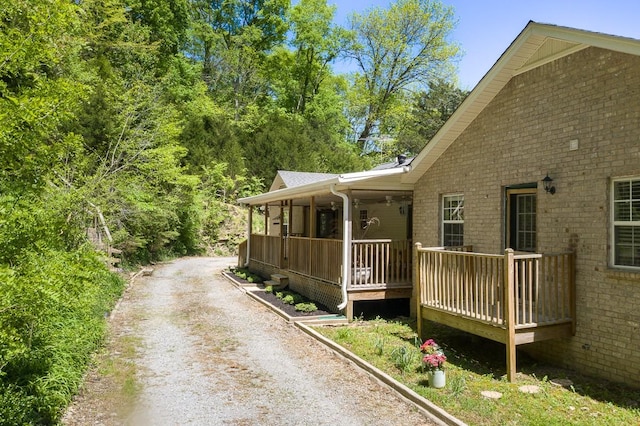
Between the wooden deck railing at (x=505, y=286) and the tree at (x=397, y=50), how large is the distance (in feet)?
113

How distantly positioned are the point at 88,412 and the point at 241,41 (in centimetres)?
4036

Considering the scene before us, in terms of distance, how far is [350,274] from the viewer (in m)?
10.7

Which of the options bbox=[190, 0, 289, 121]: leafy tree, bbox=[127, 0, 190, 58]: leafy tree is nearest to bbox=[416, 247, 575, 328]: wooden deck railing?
bbox=[127, 0, 190, 58]: leafy tree

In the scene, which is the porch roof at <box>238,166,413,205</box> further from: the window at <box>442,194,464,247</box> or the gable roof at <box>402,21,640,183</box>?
the window at <box>442,194,464,247</box>

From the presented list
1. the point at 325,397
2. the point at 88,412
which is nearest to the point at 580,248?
the point at 325,397

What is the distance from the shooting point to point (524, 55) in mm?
8023

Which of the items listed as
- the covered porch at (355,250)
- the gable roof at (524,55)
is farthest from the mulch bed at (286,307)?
the gable roof at (524,55)

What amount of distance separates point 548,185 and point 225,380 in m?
6.17

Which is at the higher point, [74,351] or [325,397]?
[74,351]

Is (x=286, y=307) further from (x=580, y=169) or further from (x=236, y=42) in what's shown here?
(x=236, y=42)

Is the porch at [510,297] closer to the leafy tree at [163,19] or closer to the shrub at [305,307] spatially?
the shrub at [305,307]

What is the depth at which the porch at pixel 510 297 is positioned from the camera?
6734mm

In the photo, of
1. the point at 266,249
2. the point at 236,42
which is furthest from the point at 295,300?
the point at 236,42

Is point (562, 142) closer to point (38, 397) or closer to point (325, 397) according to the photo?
point (325, 397)
